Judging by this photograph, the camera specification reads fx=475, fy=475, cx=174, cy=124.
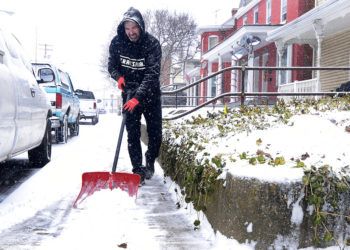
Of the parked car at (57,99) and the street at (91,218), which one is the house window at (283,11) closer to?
the parked car at (57,99)

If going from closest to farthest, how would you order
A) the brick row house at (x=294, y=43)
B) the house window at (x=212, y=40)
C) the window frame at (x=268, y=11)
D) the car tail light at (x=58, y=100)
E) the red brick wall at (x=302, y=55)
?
the car tail light at (x=58, y=100) < the brick row house at (x=294, y=43) < the red brick wall at (x=302, y=55) < the window frame at (x=268, y=11) < the house window at (x=212, y=40)

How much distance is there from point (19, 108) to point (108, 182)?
140cm

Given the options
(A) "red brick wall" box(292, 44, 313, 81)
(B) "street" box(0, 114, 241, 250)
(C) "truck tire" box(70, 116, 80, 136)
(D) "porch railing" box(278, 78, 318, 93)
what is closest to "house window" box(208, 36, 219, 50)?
(A) "red brick wall" box(292, 44, 313, 81)

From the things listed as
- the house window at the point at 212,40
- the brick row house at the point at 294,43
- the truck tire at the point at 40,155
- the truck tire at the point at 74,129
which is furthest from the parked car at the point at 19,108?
the house window at the point at 212,40

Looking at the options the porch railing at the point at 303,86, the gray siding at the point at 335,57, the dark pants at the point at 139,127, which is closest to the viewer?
the dark pants at the point at 139,127

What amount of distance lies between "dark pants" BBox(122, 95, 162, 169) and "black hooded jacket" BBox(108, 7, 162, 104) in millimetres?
109

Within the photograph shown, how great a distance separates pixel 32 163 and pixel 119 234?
381cm

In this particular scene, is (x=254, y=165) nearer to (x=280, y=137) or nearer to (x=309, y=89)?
(x=280, y=137)

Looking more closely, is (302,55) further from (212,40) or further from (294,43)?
(212,40)

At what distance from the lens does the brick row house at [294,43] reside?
47.0 feet

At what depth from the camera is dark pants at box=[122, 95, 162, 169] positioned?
5473 mm

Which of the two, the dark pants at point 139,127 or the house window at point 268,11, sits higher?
the house window at point 268,11

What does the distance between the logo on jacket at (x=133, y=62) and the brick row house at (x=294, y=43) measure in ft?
20.3

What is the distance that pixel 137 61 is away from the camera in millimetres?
5367
